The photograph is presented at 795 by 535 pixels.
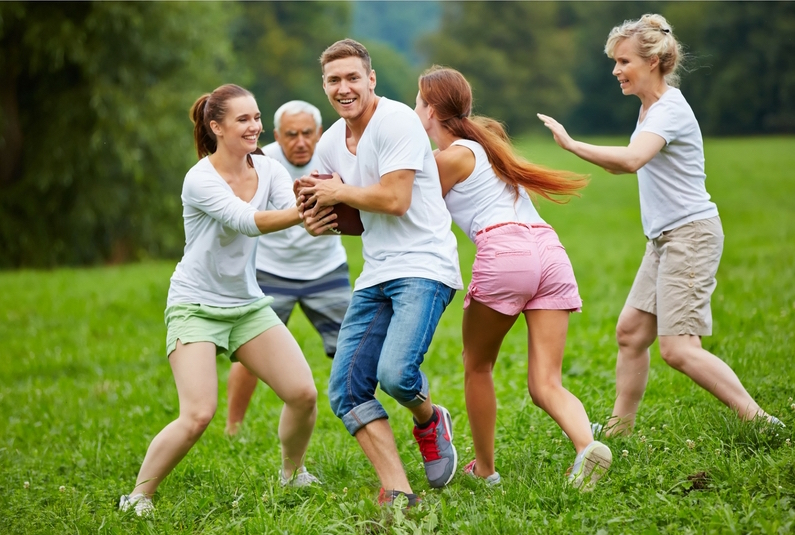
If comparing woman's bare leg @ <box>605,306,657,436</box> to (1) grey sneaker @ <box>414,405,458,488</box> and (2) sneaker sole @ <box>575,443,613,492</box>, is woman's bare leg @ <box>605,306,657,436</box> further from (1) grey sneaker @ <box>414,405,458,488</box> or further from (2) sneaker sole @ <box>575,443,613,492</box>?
(1) grey sneaker @ <box>414,405,458,488</box>

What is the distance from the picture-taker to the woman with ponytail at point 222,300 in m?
4.55

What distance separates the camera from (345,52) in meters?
4.22

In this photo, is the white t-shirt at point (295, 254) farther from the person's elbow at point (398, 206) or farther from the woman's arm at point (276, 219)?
the person's elbow at point (398, 206)

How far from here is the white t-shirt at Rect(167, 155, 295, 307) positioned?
4.63 metres

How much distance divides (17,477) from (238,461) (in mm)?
1426

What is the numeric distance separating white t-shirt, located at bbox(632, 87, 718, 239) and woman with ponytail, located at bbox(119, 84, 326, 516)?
198 centimetres

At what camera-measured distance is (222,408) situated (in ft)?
24.4

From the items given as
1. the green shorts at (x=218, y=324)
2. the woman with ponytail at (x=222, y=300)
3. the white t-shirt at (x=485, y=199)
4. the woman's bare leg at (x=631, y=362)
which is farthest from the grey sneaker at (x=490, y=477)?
the green shorts at (x=218, y=324)

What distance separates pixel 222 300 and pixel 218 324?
0.14 m

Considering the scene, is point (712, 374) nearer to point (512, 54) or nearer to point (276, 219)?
point (276, 219)

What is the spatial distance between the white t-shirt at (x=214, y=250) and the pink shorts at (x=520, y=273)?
1.25 metres

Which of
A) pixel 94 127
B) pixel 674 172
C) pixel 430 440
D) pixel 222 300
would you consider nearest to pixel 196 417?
pixel 222 300

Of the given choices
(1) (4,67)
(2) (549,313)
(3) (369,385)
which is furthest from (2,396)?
(1) (4,67)

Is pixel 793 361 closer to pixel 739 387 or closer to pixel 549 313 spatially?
pixel 739 387
